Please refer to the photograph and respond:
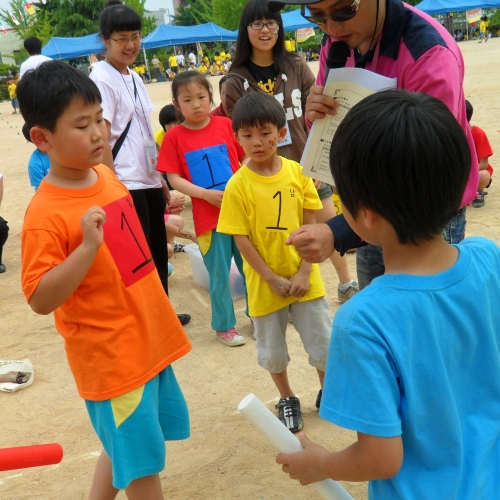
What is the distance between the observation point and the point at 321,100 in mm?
2213

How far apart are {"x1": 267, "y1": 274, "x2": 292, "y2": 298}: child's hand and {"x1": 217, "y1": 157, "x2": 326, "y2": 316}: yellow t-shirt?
0.07m

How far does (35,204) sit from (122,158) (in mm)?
1941

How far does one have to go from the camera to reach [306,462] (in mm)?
1435

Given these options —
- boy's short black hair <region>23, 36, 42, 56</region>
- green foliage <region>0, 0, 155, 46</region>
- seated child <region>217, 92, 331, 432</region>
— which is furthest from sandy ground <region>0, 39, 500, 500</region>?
green foliage <region>0, 0, 155, 46</region>

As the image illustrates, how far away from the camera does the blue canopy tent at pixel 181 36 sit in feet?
121

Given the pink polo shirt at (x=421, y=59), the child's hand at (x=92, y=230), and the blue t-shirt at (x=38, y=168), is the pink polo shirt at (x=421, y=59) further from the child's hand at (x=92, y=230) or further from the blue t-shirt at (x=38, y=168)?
the blue t-shirt at (x=38, y=168)

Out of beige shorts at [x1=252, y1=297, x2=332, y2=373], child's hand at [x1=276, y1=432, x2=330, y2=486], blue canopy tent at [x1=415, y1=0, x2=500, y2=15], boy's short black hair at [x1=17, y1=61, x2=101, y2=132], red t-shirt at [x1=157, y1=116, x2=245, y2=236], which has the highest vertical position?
boy's short black hair at [x1=17, y1=61, x2=101, y2=132]

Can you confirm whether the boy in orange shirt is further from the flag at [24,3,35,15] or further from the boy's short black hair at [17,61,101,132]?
the flag at [24,3,35,15]

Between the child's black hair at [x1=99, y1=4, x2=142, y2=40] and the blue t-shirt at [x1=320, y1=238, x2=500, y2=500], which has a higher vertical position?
the child's black hair at [x1=99, y1=4, x2=142, y2=40]

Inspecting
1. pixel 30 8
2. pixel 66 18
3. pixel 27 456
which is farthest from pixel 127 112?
pixel 30 8

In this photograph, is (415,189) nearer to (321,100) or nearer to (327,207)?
(321,100)

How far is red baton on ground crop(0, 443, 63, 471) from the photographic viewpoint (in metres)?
1.62

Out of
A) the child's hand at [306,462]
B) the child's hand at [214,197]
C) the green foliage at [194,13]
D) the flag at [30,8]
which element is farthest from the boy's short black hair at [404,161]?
the green foliage at [194,13]

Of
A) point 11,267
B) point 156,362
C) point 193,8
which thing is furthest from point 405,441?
point 193,8
